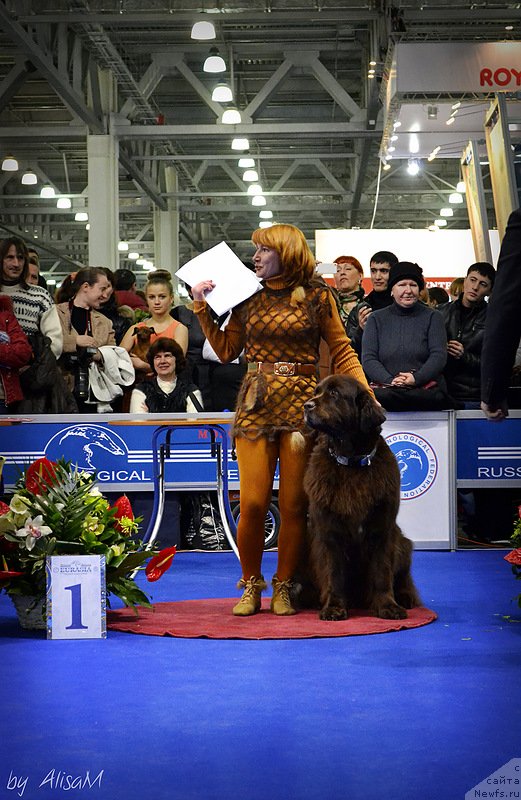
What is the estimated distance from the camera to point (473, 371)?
7367mm

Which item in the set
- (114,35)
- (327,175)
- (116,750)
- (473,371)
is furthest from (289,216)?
(116,750)

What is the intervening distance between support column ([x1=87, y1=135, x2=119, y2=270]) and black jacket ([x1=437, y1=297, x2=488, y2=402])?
8082 mm

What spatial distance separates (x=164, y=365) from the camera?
710cm

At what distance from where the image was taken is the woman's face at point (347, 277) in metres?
7.87

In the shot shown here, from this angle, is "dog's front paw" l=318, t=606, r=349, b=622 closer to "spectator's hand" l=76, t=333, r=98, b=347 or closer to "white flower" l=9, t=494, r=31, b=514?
"white flower" l=9, t=494, r=31, b=514

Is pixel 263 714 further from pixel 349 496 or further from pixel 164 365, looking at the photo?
pixel 164 365

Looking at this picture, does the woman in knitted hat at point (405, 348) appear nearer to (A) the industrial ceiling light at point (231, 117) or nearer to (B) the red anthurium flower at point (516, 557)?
(B) the red anthurium flower at point (516, 557)

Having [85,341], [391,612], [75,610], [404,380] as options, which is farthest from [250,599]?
[85,341]

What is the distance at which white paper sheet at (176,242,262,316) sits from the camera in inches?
171

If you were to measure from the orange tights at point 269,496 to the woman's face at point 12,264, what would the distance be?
2948mm

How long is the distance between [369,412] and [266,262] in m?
0.74

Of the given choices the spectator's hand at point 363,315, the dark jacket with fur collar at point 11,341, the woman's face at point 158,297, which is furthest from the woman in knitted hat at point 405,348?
the dark jacket with fur collar at point 11,341

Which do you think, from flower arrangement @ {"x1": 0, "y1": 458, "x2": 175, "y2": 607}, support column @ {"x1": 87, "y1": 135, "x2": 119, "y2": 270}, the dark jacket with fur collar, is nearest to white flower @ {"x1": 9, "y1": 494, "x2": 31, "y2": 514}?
flower arrangement @ {"x1": 0, "y1": 458, "x2": 175, "y2": 607}

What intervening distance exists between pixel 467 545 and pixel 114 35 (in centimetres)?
954
